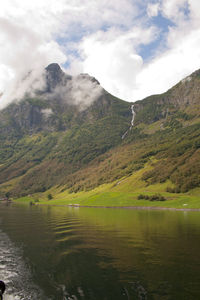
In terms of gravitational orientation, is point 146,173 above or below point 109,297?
above

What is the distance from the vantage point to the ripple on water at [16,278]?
19555 mm

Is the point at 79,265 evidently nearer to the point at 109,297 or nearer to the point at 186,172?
the point at 109,297

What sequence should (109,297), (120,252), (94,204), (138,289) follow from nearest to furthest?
(109,297) < (138,289) < (120,252) < (94,204)

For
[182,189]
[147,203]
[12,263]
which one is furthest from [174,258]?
[182,189]

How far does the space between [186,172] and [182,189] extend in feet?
64.2

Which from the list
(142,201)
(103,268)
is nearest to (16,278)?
(103,268)

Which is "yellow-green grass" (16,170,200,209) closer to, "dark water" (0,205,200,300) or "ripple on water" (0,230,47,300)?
"dark water" (0,205,200,300)

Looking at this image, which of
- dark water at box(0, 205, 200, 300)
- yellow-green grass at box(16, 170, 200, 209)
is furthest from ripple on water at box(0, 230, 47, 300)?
yellow-green grass at box(16, 170, 200, 209)

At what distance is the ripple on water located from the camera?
770 inches

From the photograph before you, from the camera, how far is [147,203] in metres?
141

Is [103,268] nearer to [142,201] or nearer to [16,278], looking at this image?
[16,278]

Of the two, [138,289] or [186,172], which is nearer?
[138,289]

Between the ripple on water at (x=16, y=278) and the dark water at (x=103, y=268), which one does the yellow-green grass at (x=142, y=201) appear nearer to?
the dark water at (x=103, y=268)

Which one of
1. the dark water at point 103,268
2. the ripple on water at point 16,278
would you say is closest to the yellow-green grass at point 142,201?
the dark water at point 103,268
